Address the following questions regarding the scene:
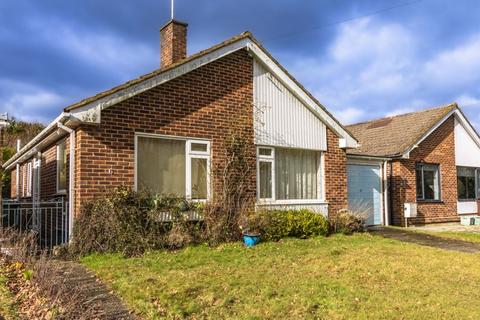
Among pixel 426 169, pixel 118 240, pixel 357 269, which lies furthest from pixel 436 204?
pixel 118 240

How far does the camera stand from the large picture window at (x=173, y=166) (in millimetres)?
10047

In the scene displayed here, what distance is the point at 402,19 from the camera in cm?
1221

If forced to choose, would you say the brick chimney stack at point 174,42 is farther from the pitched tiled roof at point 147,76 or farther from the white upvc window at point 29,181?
the white upvc window at point 29,181

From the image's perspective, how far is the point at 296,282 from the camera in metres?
6.59

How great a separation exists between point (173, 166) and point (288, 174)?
12.5 feet

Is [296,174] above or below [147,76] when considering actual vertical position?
below

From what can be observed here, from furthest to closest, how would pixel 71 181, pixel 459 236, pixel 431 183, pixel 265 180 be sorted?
1. pixel 431 183
2. pixel 459 236
3. pixel 265 180
4. pixel 71 181

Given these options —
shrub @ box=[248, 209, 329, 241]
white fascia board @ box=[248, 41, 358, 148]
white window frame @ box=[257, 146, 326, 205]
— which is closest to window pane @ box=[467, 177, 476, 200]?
white fascia board @ box=[248, 41, 358, 148]

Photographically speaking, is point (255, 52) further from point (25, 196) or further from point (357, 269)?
point (25, 196)

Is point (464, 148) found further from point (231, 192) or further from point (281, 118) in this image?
point (231, 192)

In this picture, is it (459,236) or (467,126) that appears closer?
(459,236)

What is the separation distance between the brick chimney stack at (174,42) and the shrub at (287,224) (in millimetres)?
5099

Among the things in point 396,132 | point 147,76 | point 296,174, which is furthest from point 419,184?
point 147,76

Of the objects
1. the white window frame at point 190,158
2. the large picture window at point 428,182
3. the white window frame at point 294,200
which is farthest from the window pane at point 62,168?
the large picture window at point 428,182
